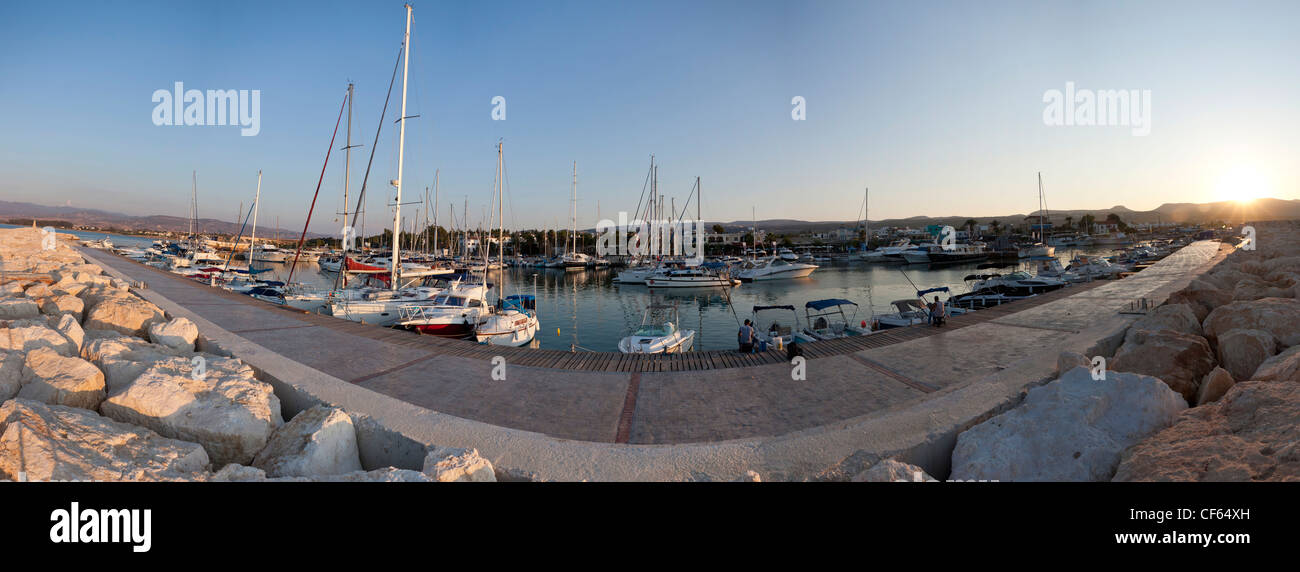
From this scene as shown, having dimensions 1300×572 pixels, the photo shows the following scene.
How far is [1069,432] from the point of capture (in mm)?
2998

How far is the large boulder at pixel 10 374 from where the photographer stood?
355 centimetres

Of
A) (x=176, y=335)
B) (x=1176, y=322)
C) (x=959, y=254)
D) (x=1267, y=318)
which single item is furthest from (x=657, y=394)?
(x=959, y=254)

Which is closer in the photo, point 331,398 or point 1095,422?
point 1095,422

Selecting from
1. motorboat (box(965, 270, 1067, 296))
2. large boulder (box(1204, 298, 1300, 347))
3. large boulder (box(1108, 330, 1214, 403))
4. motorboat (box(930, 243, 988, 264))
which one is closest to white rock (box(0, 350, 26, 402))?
large boulder (box(1108, 330, 1214, 403))

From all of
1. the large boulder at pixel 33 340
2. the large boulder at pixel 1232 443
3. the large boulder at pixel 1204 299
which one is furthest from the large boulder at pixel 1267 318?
the large boulder at pixel 33 340

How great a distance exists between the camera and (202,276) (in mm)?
34062

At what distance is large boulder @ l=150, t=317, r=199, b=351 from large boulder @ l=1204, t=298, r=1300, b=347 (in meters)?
13.3

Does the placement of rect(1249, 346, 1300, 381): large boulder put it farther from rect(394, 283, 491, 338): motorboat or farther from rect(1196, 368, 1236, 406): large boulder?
rect(394, 283, 491, 338): motorboat

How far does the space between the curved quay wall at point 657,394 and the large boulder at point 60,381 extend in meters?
1.25
